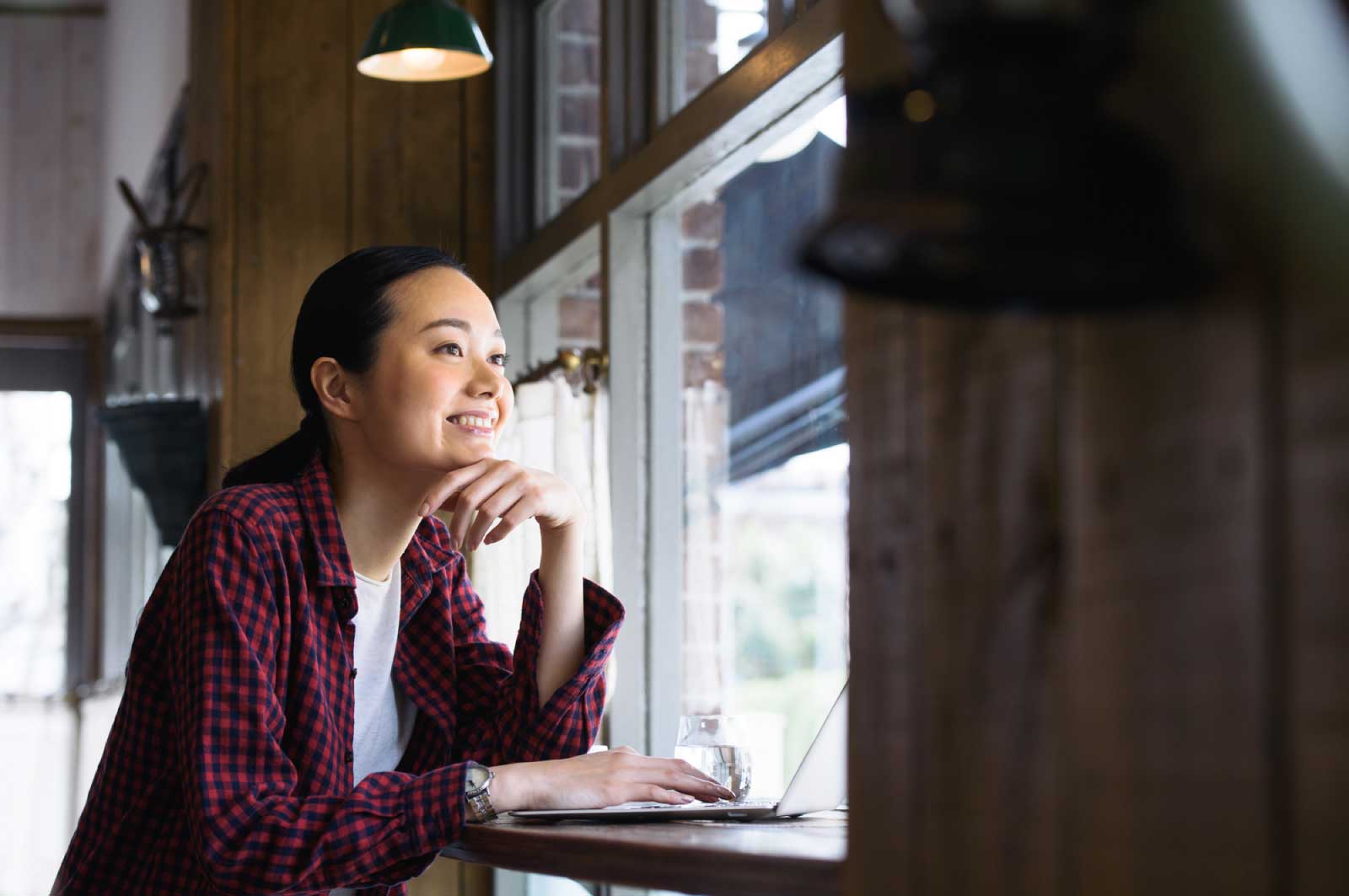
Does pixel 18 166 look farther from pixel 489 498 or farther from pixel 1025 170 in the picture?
pixel 1025 170

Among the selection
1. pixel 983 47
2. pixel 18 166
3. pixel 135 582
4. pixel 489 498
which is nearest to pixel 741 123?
pixel 489 498

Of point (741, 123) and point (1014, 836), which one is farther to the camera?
point (741, 123)

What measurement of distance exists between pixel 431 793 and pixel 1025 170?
1.01 meters

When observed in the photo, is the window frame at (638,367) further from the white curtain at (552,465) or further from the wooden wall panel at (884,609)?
the wooden wall panel at (884,609)

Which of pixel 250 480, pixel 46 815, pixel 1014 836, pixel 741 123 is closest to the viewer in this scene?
pixel 1014 836

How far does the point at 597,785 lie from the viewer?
1429 millimetres

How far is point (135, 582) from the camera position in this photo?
5809 millimetres

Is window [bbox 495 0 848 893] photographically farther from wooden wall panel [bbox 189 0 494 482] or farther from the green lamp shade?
wooden wall panel [bbox 189 0 494 482]

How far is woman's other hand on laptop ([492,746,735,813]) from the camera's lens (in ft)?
4.64

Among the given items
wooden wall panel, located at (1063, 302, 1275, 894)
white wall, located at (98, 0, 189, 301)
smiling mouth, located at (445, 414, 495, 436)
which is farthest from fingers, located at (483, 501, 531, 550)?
white wall, located at (98, 0, 189, 301)

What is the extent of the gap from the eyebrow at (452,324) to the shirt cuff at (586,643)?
0.31 m

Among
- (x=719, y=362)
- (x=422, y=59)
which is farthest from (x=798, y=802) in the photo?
(x=422, y=59)

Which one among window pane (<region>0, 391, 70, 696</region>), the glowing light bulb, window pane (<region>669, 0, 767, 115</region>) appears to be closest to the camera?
window pane (<region>669, 0, 767, 115</region>)

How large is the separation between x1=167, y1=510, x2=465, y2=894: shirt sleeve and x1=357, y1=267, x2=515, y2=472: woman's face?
1.02ft
